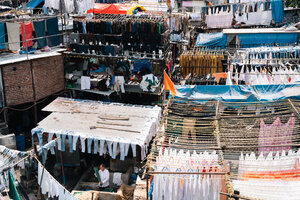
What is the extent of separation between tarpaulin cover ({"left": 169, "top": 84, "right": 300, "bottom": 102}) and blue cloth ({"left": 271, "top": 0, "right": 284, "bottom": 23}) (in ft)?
55.8

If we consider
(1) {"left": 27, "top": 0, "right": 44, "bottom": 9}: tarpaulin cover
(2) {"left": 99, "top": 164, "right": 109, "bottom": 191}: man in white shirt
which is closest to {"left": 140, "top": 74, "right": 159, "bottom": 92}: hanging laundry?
(2) {"left": 99, "top": 164, "right": 109, "bottom": 191}: man in white shirt

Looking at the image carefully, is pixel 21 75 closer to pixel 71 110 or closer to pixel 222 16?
pixel 71 110

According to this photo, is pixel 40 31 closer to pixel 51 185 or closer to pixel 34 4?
pixel 34 4

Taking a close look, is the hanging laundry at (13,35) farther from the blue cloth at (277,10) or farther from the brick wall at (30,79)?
→ the blue cloth at (277,10)

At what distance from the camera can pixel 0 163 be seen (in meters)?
9.70

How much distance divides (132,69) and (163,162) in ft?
35.0

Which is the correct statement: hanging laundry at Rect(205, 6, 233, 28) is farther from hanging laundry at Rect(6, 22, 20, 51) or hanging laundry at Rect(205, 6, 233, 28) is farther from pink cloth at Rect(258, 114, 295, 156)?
pink cloth at Rect(258, 114, 295, 156)

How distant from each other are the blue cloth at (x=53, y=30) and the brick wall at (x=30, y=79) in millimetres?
1271

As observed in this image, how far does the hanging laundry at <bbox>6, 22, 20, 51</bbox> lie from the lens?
15577 mm

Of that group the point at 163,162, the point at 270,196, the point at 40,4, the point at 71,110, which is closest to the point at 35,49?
the point at 71,110

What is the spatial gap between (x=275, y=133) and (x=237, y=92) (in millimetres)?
3607

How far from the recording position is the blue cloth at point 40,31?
16859mm

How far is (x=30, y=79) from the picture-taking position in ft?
51.4

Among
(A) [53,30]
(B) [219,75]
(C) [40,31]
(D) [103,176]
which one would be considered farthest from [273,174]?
(A) [53,30]
